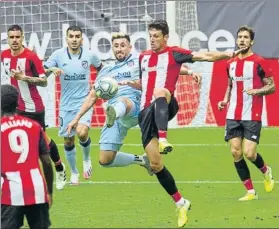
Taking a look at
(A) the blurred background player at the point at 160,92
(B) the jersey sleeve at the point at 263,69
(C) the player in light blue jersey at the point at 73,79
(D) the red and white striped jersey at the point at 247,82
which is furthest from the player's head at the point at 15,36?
(B) the jersey sleeve at the point at 263,69

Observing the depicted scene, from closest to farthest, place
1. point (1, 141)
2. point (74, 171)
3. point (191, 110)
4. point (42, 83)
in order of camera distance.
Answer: point (1, 141), point (42, 83), point (74, 171), point (191, 110)

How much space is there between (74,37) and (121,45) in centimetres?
116

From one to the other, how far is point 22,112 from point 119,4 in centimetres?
1002

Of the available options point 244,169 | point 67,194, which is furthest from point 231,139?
point 67,194

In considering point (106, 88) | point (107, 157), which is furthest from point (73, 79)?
point (106, 88)

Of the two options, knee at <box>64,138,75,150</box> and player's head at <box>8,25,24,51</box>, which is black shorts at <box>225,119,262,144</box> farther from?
player's head at <box>8,25,24,51</box>

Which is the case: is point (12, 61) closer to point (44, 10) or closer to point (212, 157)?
point (212, 157)

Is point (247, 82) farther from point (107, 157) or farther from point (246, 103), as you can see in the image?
point (107, 157)

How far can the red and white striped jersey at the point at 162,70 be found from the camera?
10.7 metres

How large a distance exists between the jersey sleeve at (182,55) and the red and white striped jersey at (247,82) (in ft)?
6.27

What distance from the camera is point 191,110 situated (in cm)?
2225

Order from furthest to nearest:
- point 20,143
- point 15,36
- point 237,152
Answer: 1. point 15,36
2. point 237,152
3. point 20,143

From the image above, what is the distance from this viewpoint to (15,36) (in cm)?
1323

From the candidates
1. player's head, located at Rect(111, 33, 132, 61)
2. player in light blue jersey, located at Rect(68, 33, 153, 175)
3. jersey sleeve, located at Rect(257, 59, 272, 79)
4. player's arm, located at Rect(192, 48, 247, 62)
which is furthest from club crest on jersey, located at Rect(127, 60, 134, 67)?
player's arm, located at Rect(192, 48, 247, 62)
